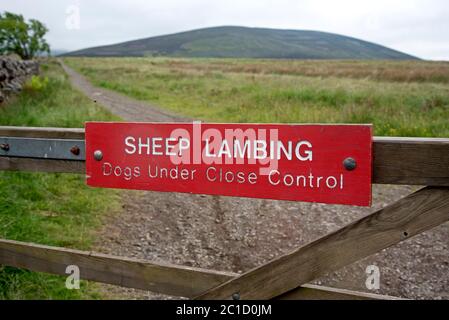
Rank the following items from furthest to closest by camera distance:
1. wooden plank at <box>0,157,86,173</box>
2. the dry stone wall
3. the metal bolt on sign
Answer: the dry stone wall
wooden plank at <box>0,157,86,173</box>
the metal bolt on sign

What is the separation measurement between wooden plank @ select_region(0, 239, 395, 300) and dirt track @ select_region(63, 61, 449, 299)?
1.23 m

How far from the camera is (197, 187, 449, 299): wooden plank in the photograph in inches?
63.6

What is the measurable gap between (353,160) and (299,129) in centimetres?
25

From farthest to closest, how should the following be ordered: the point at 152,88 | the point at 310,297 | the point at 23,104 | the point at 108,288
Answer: the point at 152,88
the point at 23,104
the point at 108,288
the point at 310,297

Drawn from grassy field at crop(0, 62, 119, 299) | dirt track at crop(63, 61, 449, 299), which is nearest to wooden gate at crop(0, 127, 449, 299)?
grassy field at crop(0, 62, 119, 299)

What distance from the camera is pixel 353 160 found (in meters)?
1.68

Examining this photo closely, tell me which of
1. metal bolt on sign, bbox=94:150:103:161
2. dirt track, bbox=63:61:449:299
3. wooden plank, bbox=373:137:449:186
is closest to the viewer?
wooden plank, bbox=373:137:449:186

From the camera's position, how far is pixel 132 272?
2289mm

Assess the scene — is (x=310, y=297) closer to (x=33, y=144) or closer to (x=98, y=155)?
(x=98, y=155)

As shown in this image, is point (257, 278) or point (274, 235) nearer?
point (257, 278)

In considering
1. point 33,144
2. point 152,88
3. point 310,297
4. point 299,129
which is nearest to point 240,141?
point 299,129

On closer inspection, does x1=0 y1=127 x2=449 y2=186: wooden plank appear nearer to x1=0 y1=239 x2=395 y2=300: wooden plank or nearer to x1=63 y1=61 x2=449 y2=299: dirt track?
x1=0 y1=239 x2=395 y2=300: wooden plank

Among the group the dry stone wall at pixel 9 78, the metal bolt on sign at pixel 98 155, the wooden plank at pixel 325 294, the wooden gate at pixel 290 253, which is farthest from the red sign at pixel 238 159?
the dry stone wall at pixel 9 78

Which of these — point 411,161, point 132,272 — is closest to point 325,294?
point 411,161
